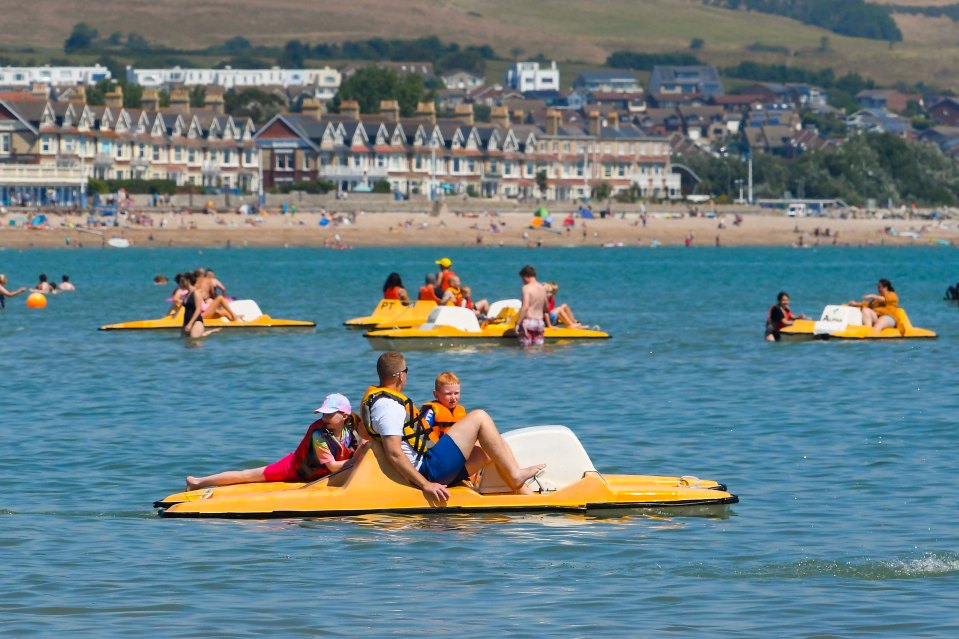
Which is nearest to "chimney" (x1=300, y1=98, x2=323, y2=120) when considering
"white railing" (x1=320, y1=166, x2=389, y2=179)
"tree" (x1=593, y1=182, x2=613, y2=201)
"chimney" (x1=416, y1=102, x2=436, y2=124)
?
"white railing" (x1=320, y1=166, x2=389, y2=179)

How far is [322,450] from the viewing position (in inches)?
634

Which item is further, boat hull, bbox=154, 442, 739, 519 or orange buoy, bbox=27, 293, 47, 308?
orange buoy, bbox=27, 293, 47, 308

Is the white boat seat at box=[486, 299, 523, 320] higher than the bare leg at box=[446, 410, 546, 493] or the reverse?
the reverse

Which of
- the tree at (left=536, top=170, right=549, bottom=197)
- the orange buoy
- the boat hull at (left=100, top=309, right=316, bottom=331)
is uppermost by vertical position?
the tree at (left=536, top=170, right=549, bottom=197)

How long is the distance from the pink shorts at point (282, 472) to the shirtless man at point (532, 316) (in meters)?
15.3

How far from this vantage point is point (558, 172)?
563ft

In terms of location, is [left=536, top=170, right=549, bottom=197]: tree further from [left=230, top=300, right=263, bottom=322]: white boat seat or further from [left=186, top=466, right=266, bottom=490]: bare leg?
[left=186, top=466, right=266, bottom=490]: bare leg

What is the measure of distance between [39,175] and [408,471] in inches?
4590

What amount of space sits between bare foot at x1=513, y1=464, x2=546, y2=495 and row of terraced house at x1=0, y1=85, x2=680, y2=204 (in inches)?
4552

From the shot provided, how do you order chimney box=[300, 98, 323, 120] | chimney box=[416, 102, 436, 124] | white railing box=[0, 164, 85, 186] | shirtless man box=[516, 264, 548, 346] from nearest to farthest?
shirtless man box=[516, 264, 548, 346]
white railing box=[0, 164, 85, 186]
chimney box=[300, 98, 323, 120]
chimney box=[416, 102, 436, 124]

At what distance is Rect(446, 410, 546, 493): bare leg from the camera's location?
15.5 meters

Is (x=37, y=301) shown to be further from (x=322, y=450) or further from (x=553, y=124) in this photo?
(x=553, y=124)

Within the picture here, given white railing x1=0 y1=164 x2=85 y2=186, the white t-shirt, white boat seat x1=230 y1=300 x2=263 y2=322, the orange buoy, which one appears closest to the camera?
the white t-shirt

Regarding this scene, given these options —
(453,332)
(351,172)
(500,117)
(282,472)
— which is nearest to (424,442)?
(282,472)
